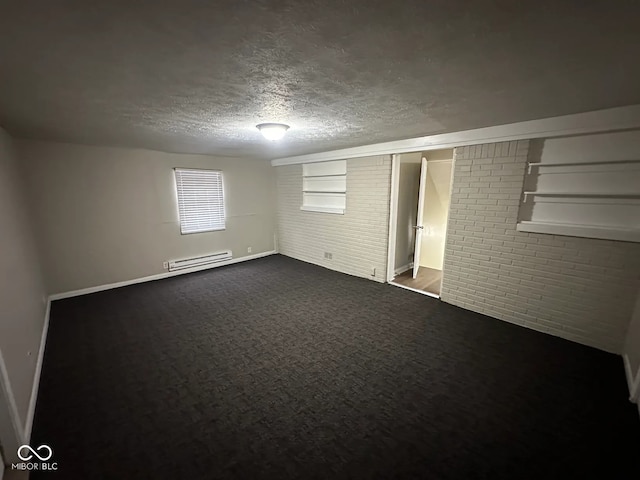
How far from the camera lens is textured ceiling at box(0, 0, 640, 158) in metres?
1.03

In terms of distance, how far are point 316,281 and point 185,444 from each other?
3.15 metres

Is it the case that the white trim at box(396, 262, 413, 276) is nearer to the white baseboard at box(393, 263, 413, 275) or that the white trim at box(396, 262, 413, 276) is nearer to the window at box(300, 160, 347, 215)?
the white baseboard at box(393, 263, 413, 275)

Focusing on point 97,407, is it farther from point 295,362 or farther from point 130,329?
point 295,362

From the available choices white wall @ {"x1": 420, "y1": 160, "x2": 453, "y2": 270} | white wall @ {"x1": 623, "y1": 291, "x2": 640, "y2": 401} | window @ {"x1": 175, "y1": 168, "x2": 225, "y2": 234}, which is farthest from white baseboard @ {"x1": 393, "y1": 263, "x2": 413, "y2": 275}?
window @ {"x1": 175, "y1": 168, "x2": 225, "y2": 234}

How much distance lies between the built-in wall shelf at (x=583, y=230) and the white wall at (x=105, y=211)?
Answer: 5.22m

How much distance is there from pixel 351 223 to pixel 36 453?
4405mm

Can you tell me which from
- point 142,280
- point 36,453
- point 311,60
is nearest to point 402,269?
point 311,60

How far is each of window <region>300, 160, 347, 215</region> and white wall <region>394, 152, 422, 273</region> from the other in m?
1.07

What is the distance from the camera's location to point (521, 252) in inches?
121

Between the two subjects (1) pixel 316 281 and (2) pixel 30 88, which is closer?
(2) pixel 30 88

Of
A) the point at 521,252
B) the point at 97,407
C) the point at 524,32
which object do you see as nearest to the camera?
the point at 524,32

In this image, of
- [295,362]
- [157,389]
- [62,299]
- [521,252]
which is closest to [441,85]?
[521,252]

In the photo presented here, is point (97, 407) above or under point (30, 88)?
under

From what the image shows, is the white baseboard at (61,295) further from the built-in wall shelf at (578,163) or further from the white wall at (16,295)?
the built-in wall shelf at (578,163)
